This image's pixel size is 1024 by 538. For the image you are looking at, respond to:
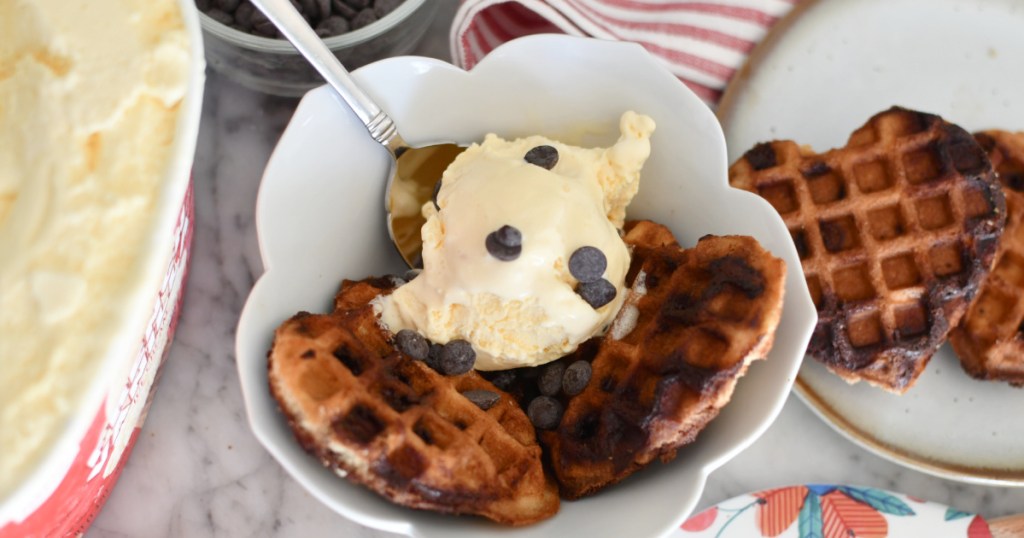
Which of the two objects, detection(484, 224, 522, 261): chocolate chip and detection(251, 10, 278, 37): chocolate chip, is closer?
detection(484, 224, 522, 261): chocolate chip

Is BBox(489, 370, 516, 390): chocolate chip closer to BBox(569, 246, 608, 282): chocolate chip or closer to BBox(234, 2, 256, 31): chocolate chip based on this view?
BBox(569, 246, 608, 282): chocolate chip

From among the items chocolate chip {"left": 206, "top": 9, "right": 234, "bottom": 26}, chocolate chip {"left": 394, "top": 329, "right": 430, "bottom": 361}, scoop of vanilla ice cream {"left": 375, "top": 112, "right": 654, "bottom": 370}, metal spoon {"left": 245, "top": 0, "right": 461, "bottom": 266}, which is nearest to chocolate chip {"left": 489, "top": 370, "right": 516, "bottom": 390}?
scoop of vanilla ice cream {"left": 375, "top": 112, "right": 654, "bottom": 370}

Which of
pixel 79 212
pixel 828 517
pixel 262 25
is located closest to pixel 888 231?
pixel 828 517

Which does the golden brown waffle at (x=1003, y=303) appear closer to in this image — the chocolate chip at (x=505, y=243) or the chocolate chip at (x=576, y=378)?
the chocolate chip at (x=576, y=378)

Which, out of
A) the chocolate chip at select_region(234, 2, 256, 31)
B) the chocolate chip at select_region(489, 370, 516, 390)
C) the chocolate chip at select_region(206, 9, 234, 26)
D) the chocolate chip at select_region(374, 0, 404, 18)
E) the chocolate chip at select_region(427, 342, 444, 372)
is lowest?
the chocolate chip at select_region(489, 370, 516, 390)

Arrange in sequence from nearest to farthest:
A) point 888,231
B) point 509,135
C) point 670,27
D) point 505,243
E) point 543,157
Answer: point 505,243
point 543,157
point 509,135
point 888,231
point 670,27

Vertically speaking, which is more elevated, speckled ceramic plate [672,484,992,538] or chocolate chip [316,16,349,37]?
chocolate chip [316,16,349,37]

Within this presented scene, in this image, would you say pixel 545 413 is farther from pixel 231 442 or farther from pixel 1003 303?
pixel 1003 303

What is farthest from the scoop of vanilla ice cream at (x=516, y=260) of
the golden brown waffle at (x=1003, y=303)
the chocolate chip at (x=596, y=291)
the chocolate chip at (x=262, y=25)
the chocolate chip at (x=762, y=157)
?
the golden brown waffle at (x=1003, y=303)
